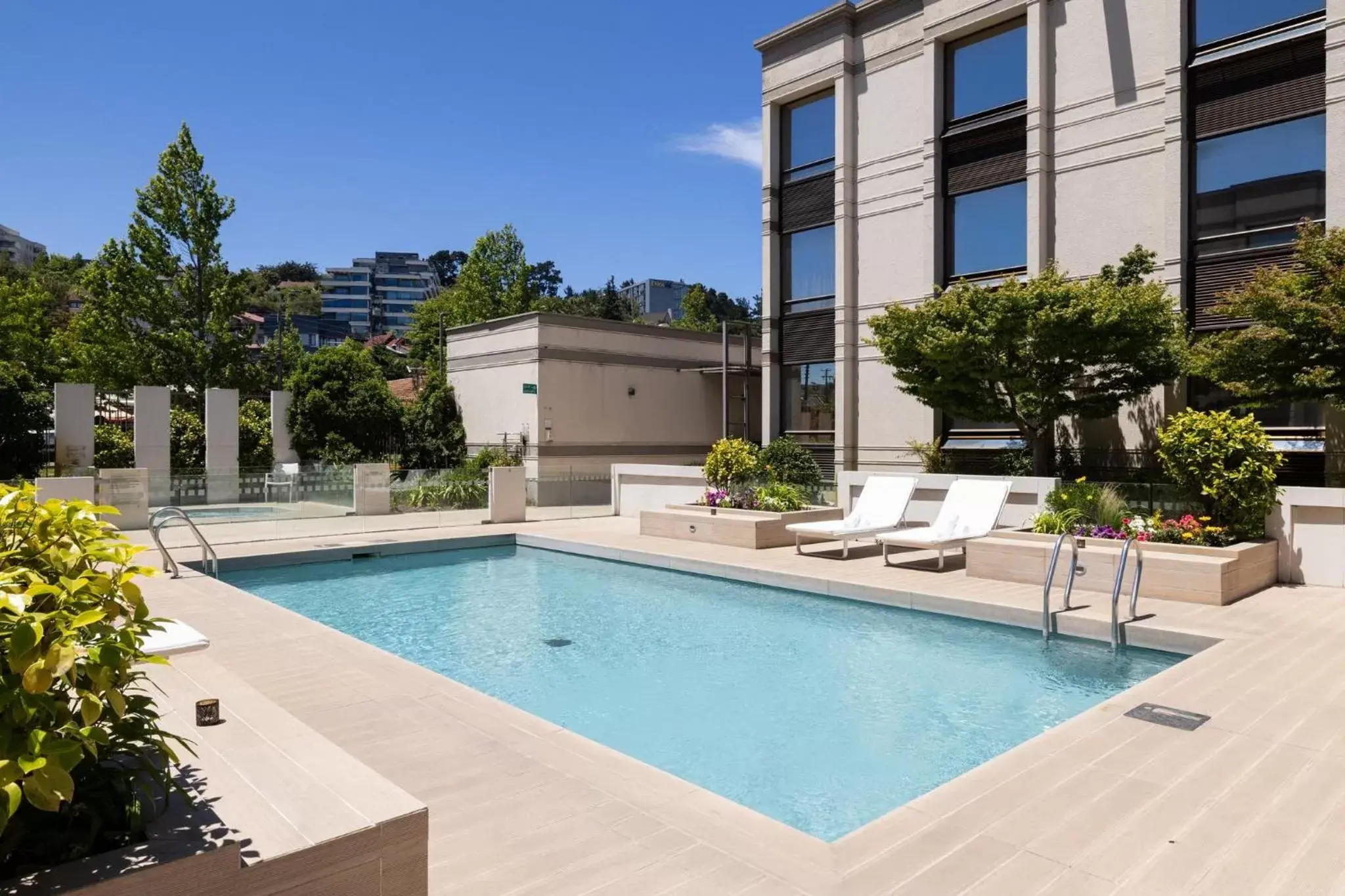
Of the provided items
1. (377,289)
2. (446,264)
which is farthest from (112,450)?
(377,289)

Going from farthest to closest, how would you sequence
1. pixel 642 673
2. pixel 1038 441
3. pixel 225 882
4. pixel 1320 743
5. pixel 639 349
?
pixel 639 349 < pixel 1038 441 < pixel 642 673 < pixel 1320 743 < pixel 225 882

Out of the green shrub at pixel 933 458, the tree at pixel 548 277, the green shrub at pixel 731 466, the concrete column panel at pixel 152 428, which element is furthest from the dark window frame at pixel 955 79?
the tree at pixel 548 277

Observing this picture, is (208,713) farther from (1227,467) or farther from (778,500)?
(778,500)

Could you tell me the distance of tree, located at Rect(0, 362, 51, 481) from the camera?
765 inches

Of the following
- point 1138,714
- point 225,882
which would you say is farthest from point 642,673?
point 225,882

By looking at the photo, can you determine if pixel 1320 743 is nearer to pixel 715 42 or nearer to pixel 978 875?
pixel 978 875

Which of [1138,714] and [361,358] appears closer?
[1138,714]

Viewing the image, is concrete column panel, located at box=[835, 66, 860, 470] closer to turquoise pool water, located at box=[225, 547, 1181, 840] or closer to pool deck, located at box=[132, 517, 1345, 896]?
turquoise pool water, located at box=[225, 547, 1181, 840]

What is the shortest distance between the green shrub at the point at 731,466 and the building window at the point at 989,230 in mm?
6276

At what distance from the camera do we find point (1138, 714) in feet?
16.1

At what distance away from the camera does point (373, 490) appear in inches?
656

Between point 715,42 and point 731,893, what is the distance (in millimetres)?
22028

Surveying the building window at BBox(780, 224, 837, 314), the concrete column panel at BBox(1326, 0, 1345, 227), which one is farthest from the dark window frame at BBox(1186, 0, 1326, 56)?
the building window at BBox(780, 224, 837, 314)

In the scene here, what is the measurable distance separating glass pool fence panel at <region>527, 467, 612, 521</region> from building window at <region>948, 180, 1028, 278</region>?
8877mm
